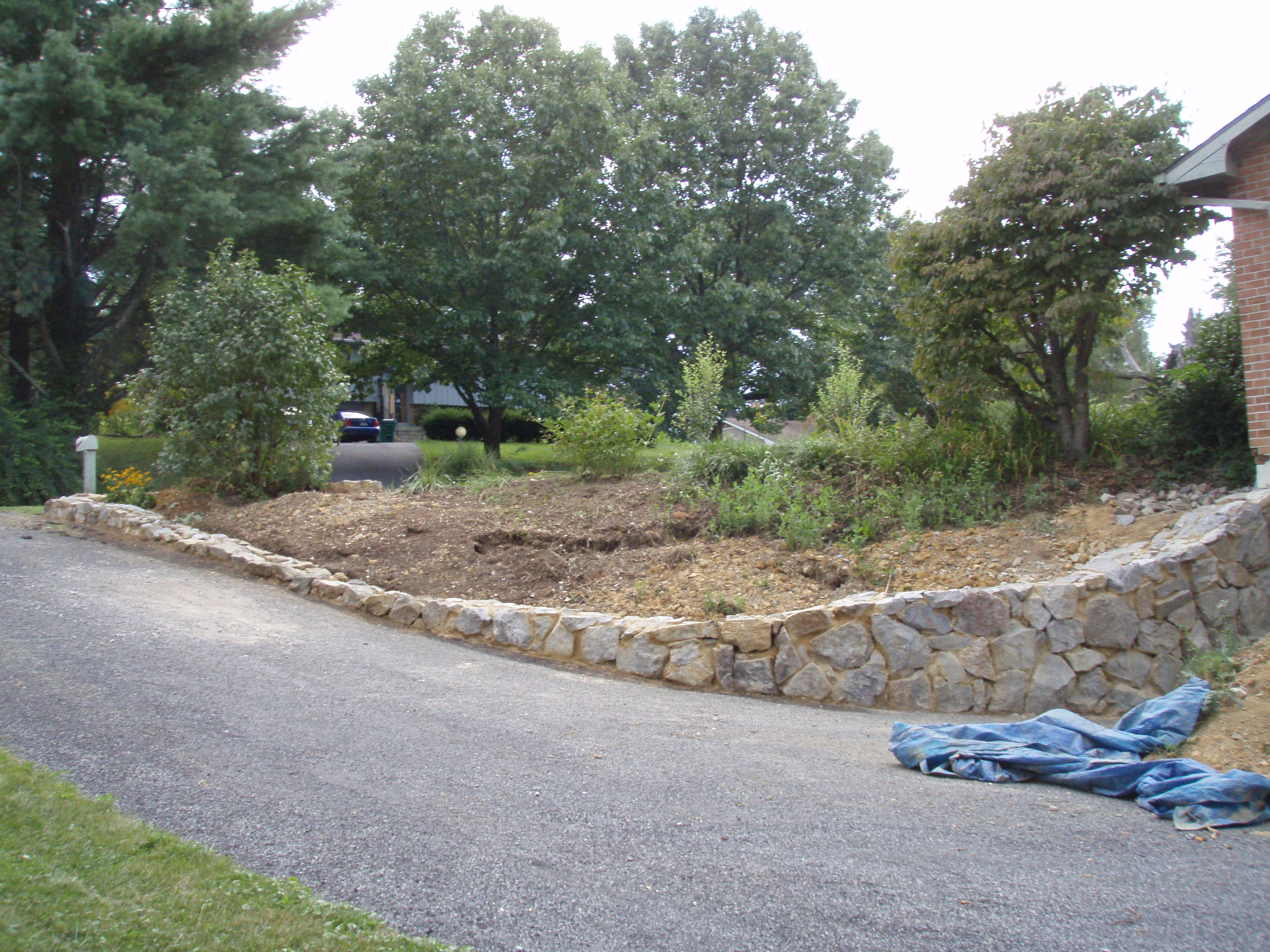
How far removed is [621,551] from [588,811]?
4.38 metres

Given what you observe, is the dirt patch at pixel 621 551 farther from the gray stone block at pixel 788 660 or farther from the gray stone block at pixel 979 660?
the gray stone block at pixel 979 660

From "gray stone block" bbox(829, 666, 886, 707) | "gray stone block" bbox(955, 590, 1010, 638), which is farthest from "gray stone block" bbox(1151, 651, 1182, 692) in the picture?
"gray stone block" bbox(829, 666, 886, 707)

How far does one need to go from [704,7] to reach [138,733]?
2180 cm

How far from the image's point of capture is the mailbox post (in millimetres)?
12172

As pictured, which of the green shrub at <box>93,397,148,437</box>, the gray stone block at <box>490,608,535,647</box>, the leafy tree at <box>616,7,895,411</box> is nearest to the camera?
the gray stone block at <box>490,608,535,647</box>

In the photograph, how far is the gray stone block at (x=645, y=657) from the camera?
6.27 meters

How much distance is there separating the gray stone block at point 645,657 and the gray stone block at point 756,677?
0.52 meters

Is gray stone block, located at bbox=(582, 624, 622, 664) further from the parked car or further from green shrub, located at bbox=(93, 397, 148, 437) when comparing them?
the parked car

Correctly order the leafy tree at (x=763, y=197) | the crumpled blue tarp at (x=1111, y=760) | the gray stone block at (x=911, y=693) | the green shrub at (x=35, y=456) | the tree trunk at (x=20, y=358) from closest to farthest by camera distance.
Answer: the crumpled blue tarp at (x=1111, y=760)
the gray stone block at (x=911, y=693)
the green shrub at (x=35, y=456)
the tree trunk at (x=20, y=358)
the leafy tree at (x=763, y=197)

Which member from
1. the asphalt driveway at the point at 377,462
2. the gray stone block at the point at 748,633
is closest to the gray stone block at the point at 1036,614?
the gray stone block at the point at 748,633

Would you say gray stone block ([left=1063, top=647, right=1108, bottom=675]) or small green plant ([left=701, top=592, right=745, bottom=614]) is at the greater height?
small green plant ([left=701, top=592, right=745, bottom=614])

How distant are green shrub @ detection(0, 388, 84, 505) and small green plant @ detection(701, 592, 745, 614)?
42.6ft

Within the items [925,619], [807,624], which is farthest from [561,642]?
[925,619]

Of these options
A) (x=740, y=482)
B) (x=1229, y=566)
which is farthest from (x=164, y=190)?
(x=1229, y=566)
